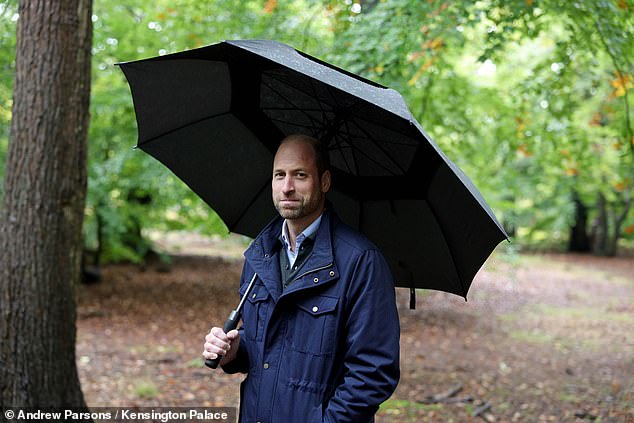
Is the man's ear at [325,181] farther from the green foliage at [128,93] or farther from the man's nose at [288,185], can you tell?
the green foliage at [128,93]

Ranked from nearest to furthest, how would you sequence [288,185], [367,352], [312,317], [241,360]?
[367,352]
[312,317]
[288,185]
[241,360]

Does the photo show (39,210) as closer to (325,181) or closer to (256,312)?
(256,312)

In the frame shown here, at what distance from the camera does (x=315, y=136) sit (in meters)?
2.82

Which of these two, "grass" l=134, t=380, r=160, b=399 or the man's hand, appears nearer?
the man's hand

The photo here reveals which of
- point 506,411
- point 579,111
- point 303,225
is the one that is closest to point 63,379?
point 303,225

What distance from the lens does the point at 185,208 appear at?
1098cm

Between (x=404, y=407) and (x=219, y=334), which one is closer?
(x=219, y=334)

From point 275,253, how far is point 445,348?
767 centimetres

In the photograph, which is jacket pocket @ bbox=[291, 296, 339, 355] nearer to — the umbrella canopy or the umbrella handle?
the umbrella handle

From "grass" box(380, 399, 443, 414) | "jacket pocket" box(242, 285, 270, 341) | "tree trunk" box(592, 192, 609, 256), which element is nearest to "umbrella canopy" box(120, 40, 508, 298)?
"jacket pocket" box(242, 285, 270, 341)

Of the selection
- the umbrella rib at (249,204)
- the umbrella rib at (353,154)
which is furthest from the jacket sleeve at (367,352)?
the umbrella rib at (249,204)

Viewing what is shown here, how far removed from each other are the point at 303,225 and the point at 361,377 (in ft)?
2.13

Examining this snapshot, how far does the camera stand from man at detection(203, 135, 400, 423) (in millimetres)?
2092

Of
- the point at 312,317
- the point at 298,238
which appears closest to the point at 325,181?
the point at 298,238
